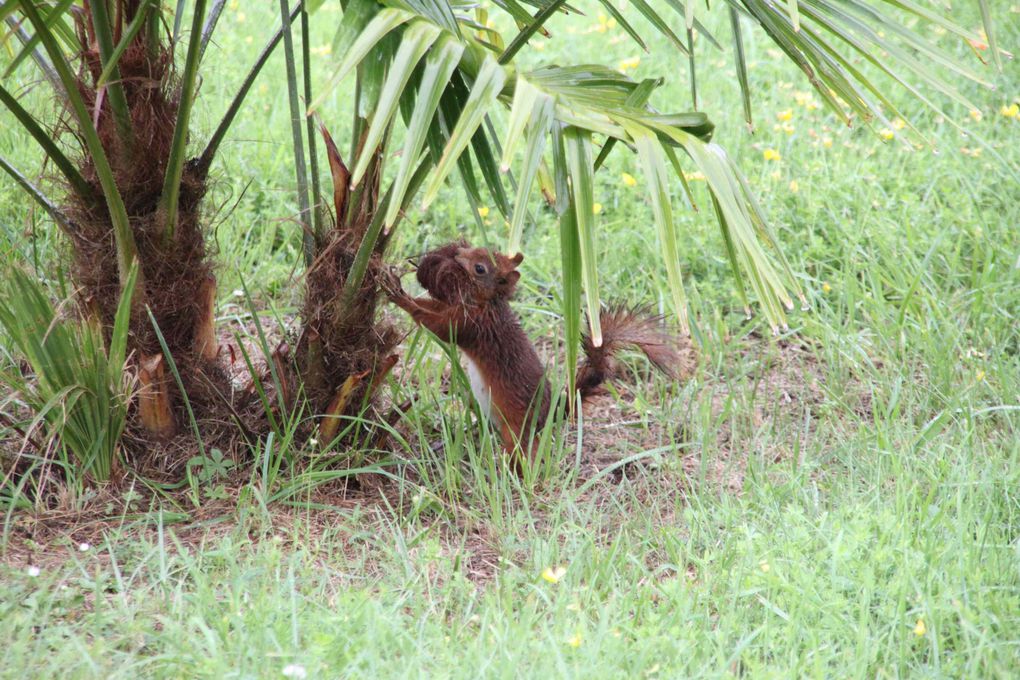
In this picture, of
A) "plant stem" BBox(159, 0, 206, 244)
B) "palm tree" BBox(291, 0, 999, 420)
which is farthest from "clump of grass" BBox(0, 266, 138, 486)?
"palm tree" BBox(291, 0, 999, 420)

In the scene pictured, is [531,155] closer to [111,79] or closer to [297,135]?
[297,135]

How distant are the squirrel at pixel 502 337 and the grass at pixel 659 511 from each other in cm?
12

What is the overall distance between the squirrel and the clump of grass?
34.6 inches

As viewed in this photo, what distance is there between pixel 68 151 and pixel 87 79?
434mm

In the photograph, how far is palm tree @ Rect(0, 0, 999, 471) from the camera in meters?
2.33

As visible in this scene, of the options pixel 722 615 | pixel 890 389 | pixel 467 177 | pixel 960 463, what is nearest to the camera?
pixel 722 615

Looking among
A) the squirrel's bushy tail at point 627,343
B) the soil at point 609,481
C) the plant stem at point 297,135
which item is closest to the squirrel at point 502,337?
the squirrel's bushy tail at point 627,343

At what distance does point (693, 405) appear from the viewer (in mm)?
4020

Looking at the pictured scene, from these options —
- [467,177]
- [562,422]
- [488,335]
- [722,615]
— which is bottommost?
[722,615]

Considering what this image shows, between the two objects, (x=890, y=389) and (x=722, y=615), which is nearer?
(x=722, y=615)

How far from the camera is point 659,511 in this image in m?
3.29

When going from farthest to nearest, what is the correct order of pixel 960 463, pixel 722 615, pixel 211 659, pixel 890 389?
pixel 890 389, pixel 960 463, pixel 722 615, pixel 211 659

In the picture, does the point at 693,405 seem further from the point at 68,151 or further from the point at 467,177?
the point at 68,151

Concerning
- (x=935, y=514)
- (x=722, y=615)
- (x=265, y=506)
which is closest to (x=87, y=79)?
(x=265, y=506)
